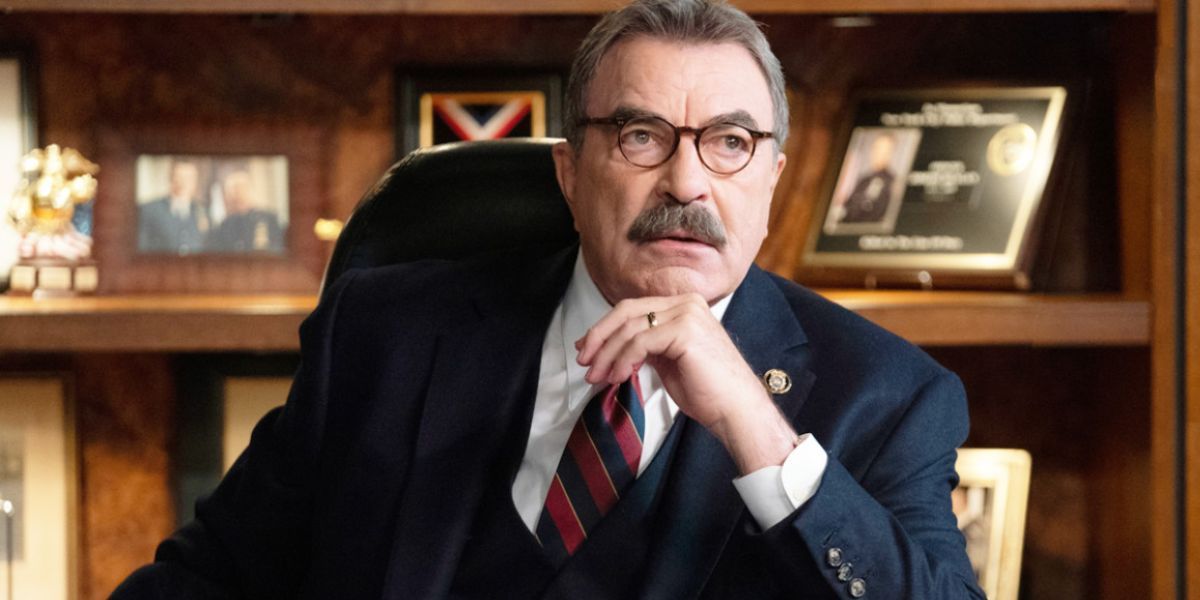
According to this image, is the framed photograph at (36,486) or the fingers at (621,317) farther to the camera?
the framed photograph at (36,486)

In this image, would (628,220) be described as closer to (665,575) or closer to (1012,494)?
(665,575)

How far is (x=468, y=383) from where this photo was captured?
1.47m

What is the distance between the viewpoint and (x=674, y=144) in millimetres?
1374

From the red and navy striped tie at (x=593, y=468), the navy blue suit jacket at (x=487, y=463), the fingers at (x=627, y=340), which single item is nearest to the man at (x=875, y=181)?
the navy blue suit jacket at (x=487, y=463)

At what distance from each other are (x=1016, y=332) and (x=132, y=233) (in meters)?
1.43

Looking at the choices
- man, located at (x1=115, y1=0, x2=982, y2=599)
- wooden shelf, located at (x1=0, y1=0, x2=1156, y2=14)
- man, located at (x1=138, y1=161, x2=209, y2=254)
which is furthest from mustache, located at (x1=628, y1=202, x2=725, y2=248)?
man, located at (x1=138, y1=161, x2=209, y2=254)

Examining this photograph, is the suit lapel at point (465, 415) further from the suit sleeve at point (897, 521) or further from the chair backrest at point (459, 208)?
the suit sleeve at point (897, 521)

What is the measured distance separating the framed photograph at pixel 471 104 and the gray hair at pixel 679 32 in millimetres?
697

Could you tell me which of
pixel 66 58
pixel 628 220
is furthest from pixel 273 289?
pixel 628 220


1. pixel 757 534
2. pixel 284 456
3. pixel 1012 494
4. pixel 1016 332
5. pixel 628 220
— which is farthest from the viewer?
pixel 1012 494

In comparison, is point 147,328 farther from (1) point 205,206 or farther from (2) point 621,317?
(2) point 621,317

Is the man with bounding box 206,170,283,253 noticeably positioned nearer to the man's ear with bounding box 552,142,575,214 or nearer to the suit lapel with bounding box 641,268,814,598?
the man's ear with bounding box 552,142,575,214

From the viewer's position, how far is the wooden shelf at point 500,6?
1813 mm

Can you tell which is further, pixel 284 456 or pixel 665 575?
pixel 284 456
